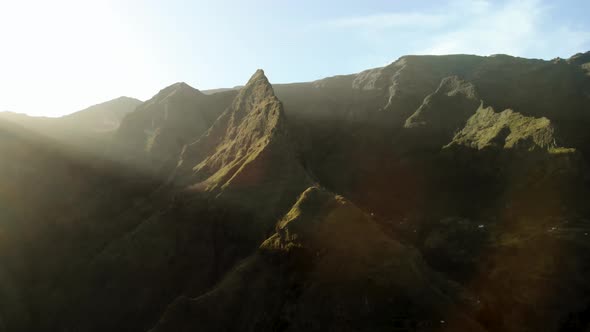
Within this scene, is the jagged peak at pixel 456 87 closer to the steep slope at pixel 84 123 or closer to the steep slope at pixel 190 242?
the steep slope at pixel 190 242

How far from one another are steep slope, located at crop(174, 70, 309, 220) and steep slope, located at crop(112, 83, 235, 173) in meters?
9.94

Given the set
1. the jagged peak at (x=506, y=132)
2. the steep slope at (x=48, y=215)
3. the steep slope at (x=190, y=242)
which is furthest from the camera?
the jagged peak at (x=506, y=132)

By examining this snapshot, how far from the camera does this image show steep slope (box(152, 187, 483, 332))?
3234 centimetres

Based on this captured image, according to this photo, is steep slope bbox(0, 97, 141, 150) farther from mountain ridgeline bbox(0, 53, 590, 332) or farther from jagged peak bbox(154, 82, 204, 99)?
jagged peak bbox(154, 82, 204, 99)

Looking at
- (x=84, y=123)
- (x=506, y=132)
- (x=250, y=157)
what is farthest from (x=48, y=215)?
(x=506, y=132)

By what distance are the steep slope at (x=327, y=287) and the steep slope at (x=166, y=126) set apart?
42.9m

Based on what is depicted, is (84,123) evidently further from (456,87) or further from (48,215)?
(456,87)

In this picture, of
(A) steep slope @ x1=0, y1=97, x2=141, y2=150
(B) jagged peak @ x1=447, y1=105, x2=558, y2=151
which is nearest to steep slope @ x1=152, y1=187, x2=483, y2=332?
(B) jagged peak @ x1=447, y1=105, x2=558, y2=151

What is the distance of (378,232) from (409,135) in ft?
164

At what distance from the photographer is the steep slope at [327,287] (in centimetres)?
3234

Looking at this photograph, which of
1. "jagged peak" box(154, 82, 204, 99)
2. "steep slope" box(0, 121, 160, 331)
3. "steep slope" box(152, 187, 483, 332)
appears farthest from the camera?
"jagged peak" box(154, 82, 204, 99)

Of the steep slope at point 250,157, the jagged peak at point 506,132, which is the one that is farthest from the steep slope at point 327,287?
the jagged peak at point 506,132

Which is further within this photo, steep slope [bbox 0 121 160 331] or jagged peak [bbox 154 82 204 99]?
jagged peak [bbox 154 82 204 99]

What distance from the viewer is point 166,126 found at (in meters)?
89.4
